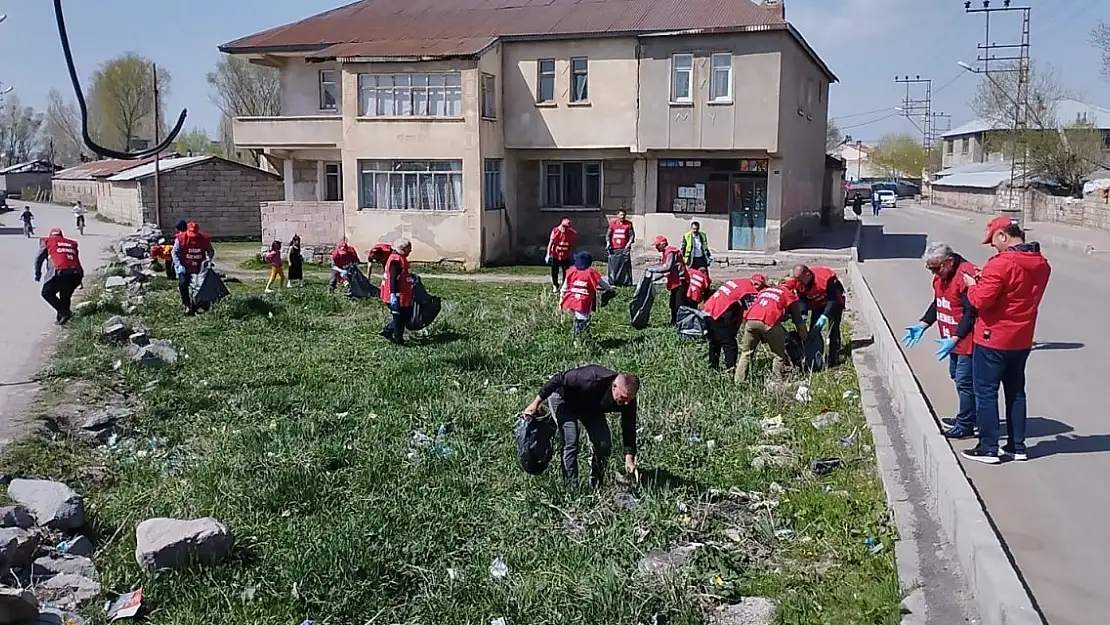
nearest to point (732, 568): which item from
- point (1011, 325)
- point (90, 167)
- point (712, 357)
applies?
point (1011, 325)

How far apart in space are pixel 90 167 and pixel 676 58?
50.0 meters

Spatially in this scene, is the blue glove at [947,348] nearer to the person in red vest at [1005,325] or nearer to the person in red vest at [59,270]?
the person in red vest at [1005,325]

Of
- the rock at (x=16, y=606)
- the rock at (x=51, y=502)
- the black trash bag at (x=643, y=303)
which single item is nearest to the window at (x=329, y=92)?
the black trash bag at (x=643, y=303)

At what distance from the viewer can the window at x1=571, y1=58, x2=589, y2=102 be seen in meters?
26.1

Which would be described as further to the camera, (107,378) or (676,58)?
(676,58)

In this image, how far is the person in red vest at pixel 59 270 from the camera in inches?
571

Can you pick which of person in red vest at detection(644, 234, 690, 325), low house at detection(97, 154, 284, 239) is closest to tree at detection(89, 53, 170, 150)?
low house at detection(97, 154, 284, 239)

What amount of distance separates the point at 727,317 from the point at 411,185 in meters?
16.4

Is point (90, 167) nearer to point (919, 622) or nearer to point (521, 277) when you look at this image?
point (521, 277)

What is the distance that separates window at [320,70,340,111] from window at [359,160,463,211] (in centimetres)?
441

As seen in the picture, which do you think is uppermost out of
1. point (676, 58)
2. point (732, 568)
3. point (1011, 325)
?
point (676, 58)

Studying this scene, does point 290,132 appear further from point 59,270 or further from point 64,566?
point 64,566

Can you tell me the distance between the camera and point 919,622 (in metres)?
5.17

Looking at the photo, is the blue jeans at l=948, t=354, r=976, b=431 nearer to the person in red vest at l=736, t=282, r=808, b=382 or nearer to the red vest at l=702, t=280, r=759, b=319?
the person in red vest at l=736, t=282, r=808, b=382
